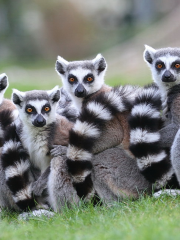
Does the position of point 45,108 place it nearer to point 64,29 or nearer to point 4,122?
point 4,122

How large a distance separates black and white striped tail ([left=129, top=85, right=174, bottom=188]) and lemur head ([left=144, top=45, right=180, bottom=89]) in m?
0.51

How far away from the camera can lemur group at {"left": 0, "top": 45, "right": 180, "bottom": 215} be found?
5179 millimetres

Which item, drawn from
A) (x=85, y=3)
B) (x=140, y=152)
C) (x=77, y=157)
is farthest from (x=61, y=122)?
(x=85, y=3)

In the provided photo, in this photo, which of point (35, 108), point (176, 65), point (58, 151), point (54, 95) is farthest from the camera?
point (54, 95)

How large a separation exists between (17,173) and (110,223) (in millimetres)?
1544

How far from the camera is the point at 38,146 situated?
18.2ft

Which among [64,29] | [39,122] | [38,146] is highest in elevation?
[64,29]

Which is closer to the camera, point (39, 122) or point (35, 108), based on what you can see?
point (39, 122)

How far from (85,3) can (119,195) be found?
73.1 feet

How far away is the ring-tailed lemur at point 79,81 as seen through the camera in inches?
236

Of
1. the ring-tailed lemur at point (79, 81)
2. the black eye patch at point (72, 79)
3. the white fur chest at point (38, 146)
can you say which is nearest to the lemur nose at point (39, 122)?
the white fur chest at point (38, 146)

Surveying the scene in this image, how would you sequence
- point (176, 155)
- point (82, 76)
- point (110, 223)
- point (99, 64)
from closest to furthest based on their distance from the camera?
point (110, 223), point (176, 155), point (82, 76), point (99, 64)

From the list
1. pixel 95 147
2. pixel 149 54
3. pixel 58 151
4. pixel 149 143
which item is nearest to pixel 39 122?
pixel 58 151

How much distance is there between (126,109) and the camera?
5.49m
